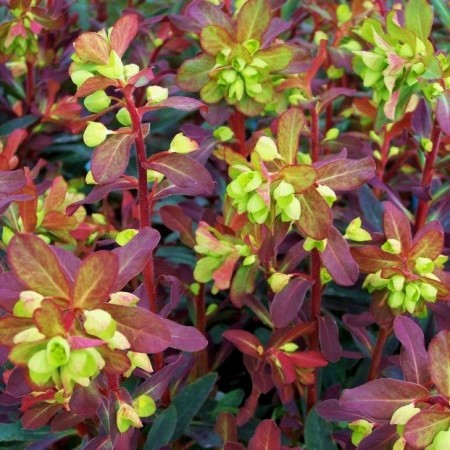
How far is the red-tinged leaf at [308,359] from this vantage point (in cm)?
112

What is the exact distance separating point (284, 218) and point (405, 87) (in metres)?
0.38

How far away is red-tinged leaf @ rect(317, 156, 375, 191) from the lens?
3.05 feet

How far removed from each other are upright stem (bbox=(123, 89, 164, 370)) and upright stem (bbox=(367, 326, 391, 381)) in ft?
1.12

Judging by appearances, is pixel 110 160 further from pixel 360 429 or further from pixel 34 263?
pixel 360 429

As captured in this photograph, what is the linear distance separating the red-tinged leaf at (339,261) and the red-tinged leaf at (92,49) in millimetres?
369

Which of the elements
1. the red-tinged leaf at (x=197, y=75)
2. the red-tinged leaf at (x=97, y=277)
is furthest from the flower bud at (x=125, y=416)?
the red-tinged leaf at (x=197, y=75)

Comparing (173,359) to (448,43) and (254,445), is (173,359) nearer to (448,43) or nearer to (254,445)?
(254,445)

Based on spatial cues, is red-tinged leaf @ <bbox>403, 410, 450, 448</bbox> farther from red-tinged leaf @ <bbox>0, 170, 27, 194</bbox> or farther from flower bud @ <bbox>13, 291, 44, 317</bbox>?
red-tinged leaf @ <bbox>0, 170, 27, 194</bbox>

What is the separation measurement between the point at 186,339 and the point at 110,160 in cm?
24

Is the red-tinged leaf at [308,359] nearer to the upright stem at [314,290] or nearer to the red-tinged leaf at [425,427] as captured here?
the upright stem at [314,290]

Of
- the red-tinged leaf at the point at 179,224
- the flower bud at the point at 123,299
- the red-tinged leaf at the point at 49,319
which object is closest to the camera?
the red-tinged leaf at the point at 49,319

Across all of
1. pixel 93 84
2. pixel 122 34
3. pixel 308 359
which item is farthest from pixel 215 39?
pixel 308 359

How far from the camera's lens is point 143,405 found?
3.26ft

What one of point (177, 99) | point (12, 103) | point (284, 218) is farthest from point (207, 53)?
point (12, 103)
